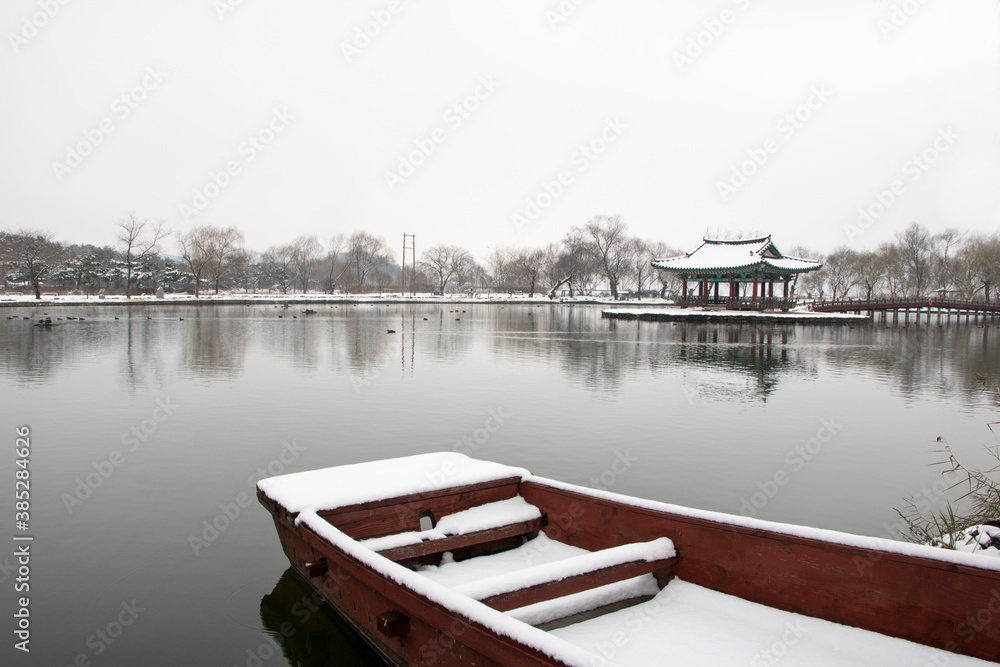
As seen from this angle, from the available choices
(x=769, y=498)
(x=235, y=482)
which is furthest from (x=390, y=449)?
(x=769, y=498)

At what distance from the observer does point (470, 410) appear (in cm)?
1062

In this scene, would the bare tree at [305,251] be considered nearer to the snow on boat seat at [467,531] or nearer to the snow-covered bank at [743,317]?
the snow-covered bank at [743,317]

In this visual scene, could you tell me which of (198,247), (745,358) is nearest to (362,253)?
(198,247)

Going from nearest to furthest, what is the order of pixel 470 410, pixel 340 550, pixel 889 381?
pixel 340 550 → pixel 470 410 → pixel 889 381

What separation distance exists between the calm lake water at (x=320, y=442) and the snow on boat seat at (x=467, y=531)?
2.03ft

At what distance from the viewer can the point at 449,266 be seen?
98188 mm

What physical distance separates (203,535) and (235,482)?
138 cm

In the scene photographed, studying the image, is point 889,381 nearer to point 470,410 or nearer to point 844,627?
point 470,410

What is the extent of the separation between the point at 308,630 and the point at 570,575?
1882 millimetres

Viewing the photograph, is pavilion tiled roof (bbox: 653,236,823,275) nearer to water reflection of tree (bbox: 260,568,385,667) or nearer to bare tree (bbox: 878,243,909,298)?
bare tree (bbox: 878,243,909,298)

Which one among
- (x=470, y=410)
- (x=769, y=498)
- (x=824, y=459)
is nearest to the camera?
(x=769, y=498)

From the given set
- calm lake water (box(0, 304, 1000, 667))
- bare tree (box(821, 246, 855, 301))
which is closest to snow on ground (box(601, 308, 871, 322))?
calm lake water (box(0, 304, 1000, 667))

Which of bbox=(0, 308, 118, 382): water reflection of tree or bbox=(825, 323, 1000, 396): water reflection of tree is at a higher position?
bbox=(0, 308, 118, 382): water reflection of tree

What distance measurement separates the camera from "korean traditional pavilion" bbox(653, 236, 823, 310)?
1572 inches
